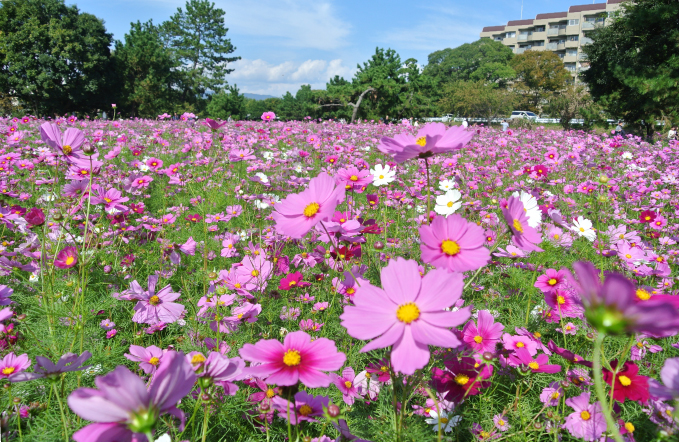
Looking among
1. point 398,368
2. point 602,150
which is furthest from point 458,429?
point 602,150

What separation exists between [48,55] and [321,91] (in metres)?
14.8

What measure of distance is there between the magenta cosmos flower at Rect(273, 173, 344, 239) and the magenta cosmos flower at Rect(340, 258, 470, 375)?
0.62ft

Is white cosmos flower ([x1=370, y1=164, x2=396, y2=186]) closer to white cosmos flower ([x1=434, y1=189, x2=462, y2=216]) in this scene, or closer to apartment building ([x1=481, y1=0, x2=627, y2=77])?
white cosmos flower ([x1=434, y1=189, x2=462, y2=216])

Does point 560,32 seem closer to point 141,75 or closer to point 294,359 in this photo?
point 141,75

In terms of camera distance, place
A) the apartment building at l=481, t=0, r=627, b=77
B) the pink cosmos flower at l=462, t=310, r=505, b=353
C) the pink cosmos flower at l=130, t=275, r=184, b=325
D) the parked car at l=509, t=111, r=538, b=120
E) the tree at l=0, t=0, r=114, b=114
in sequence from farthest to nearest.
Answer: the apartment building at l=481, t=0, r=627, b=77 → the tree at l=0, t=0, r=114, b=114 → the parked car at l=509, t=111, r=538, b=120 → the pink cosmos flower at l=130, t=275, r=184, b=325 → the pink cosmos flower at l=462, t=310, r=505, b=353

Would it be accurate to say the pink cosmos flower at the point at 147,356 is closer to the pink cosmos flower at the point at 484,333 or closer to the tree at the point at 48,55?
the pink cosmos flower at the point at 484,333

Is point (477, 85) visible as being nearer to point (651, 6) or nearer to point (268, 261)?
point (651, 6)

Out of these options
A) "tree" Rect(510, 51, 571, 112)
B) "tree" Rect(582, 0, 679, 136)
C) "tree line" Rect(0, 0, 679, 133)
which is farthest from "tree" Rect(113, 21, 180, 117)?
"tree" Rect(510, 51, 571, 112)

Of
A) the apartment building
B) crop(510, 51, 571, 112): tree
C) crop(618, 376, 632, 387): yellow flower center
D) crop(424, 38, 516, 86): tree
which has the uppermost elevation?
the apartment building

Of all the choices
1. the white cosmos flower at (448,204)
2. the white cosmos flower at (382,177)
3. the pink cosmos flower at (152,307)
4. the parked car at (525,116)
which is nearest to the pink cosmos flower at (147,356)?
the pink cosmos flower at (152,307)

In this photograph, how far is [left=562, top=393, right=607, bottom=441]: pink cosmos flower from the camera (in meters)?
0.85

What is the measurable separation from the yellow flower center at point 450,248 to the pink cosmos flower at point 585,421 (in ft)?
2.01

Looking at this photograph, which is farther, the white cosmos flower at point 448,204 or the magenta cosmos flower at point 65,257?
the white cosmos flower at point 448,204

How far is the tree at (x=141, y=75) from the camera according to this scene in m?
23.5
